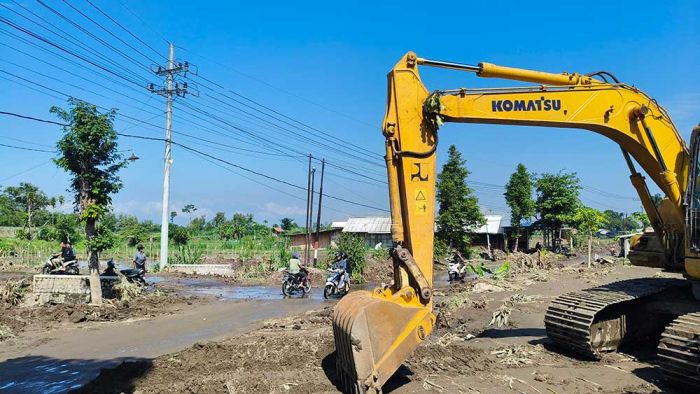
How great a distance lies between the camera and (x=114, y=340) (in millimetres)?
10578

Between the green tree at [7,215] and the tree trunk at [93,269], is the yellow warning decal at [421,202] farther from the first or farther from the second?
the green tree at [7,215]

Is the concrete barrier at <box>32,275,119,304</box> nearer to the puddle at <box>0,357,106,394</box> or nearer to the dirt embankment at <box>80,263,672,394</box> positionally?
the puddle at <box>0,357,106,394</box>

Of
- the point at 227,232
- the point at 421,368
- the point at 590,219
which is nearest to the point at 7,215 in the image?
the point at 227,232

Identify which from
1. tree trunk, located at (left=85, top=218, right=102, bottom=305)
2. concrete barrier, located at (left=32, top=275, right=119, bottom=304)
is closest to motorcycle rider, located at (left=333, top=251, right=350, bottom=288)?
tree trunk, located at (left=85, top=218, right=102, bottom=305)

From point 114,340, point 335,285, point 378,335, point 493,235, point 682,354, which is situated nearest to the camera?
point 378,335

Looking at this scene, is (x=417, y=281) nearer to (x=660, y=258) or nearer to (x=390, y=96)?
(x=390, y=96)

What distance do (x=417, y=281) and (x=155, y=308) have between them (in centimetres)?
1137

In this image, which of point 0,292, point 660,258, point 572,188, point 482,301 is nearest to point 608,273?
point 482,301

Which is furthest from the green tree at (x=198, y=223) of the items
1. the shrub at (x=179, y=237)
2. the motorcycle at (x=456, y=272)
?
the motorcycle at (x=456, y=272)

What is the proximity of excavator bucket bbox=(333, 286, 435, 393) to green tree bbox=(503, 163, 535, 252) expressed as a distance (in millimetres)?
47569

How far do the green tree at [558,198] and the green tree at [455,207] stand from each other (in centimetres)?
1091

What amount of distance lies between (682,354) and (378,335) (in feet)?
12.5

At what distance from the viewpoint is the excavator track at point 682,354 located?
20.0ft

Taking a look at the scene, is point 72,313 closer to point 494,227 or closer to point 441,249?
point 441,249
